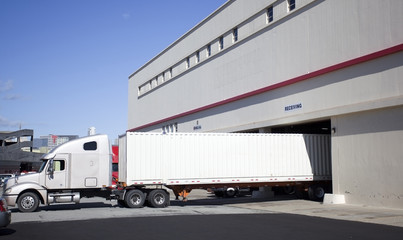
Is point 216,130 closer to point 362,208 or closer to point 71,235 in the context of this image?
point 362,208

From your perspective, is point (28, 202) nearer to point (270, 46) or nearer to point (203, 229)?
point (203, 229)

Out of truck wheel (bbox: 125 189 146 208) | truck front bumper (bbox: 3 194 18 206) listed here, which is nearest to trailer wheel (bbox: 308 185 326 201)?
truck wheel (bbox: 125 189 146 208)

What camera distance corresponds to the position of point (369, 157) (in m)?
20.2

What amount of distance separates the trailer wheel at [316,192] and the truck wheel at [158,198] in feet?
28.4

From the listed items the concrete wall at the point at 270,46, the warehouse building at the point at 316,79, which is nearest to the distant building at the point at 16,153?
the concrete wall at the point at 270,46

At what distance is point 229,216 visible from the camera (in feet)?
55.2

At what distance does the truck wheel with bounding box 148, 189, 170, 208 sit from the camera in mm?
20625

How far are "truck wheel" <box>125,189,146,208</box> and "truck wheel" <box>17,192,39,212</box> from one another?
158 inches

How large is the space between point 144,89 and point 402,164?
3726 cm

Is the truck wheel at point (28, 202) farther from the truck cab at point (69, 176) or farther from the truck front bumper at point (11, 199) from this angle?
the truck front bumper at point (11, 199)

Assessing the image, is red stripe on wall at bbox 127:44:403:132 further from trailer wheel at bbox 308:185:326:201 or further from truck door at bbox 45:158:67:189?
truck door at bbox 45:158:67:189

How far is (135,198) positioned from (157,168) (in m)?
1.76

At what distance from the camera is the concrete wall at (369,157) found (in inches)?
741

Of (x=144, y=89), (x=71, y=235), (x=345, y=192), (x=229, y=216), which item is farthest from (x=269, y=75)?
(x=144, y=89)
